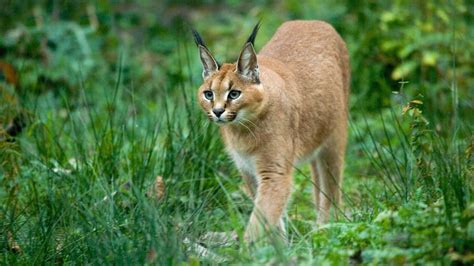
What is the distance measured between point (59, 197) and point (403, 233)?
253 cm

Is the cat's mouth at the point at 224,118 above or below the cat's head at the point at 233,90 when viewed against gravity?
below

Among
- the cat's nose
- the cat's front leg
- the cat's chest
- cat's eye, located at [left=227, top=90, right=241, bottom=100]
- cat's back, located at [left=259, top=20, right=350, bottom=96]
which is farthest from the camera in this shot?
cat's back, located at [left=259, top=20, right=350, bottom=96]

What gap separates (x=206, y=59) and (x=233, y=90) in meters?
0.30

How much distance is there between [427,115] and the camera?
24.6 ft

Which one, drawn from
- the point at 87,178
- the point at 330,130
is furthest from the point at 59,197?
the point at 330,130

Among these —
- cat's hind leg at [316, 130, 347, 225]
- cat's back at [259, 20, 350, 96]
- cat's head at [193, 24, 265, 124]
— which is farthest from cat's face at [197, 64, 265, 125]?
cat's hind leg at [316, 130, 347, 225]

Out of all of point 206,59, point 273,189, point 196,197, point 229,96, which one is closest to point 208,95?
point 229,96

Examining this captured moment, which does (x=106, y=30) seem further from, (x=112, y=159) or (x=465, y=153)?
(x=465, y=153)

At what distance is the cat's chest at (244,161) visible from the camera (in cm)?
641

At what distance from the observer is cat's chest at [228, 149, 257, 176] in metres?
6.41

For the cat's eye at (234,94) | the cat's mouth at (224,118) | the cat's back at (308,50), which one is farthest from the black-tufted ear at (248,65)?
the cat's back at (308,50)

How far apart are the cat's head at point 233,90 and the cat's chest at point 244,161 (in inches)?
13.5

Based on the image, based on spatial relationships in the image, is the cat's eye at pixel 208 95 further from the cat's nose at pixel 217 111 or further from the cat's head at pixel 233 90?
the cat's nose at pixel 217 111

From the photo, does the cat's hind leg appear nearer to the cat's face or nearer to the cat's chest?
the cat's chest
